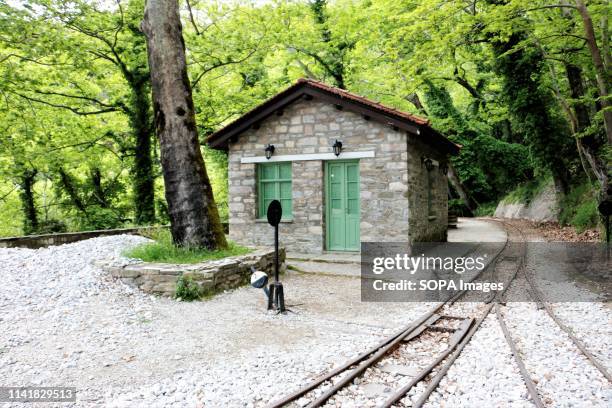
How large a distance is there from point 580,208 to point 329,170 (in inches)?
370

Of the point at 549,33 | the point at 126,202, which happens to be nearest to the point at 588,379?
the point at 549,33

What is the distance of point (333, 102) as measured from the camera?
9195mm

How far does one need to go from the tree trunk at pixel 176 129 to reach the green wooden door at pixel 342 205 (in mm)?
3431

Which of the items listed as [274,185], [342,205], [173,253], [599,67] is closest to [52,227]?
[274,185]

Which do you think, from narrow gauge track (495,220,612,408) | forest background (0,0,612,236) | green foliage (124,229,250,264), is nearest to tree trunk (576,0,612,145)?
forest background (0,0,612,236)

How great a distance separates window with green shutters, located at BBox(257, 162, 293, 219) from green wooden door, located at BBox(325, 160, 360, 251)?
108 cm

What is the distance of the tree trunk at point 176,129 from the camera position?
23.2 feet

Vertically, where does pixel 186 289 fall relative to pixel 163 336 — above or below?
above

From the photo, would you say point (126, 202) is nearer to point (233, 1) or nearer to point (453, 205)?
point (233, 1)

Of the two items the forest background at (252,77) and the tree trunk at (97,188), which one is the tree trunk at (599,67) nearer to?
the forest background at (252,77)

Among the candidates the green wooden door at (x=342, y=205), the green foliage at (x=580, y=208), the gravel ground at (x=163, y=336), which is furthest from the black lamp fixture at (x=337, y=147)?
the green foliage at (x=580, y=208)

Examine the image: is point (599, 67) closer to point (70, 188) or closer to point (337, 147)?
point (337, 147)

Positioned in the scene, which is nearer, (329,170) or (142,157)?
(329,170)

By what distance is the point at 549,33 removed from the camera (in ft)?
33.3
